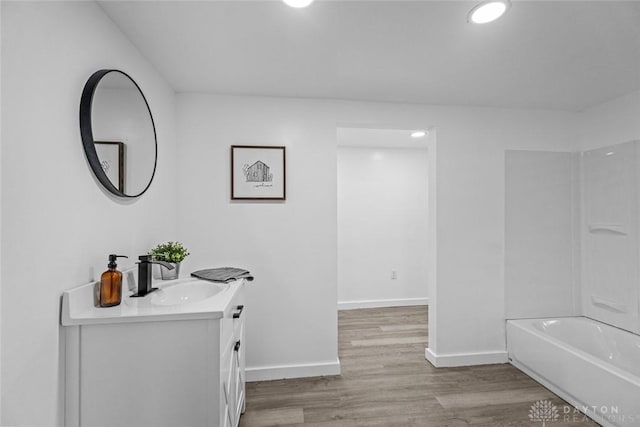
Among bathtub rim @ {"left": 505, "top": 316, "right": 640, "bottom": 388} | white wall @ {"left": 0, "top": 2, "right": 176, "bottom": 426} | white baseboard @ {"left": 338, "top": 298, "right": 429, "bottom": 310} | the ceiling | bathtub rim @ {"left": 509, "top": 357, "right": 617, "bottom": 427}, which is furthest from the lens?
white baseboard @ {"left": 338, "top": 298, "right": 429, "bottom": 310}

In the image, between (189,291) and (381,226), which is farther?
(381,226)

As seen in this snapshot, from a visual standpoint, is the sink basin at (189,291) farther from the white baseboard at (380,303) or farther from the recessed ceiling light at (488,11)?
the white baseboard at (380,303)

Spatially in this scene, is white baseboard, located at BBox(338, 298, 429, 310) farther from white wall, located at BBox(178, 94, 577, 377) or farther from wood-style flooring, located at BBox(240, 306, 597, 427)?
white wall, located at BBox(178, 94, 577, 377)

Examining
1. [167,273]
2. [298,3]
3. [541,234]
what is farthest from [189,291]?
[541,234]

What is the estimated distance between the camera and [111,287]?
142 cm

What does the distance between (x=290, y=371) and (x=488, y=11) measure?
267cm

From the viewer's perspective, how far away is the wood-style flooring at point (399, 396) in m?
2.08

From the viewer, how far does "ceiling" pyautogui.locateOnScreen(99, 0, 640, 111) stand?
5.03 ft

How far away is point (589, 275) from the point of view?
9.52ft

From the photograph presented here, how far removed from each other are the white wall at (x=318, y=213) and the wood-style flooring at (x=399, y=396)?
217 mm

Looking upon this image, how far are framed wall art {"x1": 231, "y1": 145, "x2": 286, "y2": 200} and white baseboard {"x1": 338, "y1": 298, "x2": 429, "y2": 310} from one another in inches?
97.6

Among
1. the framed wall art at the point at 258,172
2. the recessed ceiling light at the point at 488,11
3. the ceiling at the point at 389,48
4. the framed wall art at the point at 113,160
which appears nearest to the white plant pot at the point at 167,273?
the framed wall art at the point at 113,160

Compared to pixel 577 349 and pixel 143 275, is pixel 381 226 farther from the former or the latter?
pixel 143 275

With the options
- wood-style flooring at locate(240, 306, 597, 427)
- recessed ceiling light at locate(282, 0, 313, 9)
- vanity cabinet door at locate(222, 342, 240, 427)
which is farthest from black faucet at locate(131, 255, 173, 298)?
recessed ceiling light at locate(282, 0, 313, 9)
